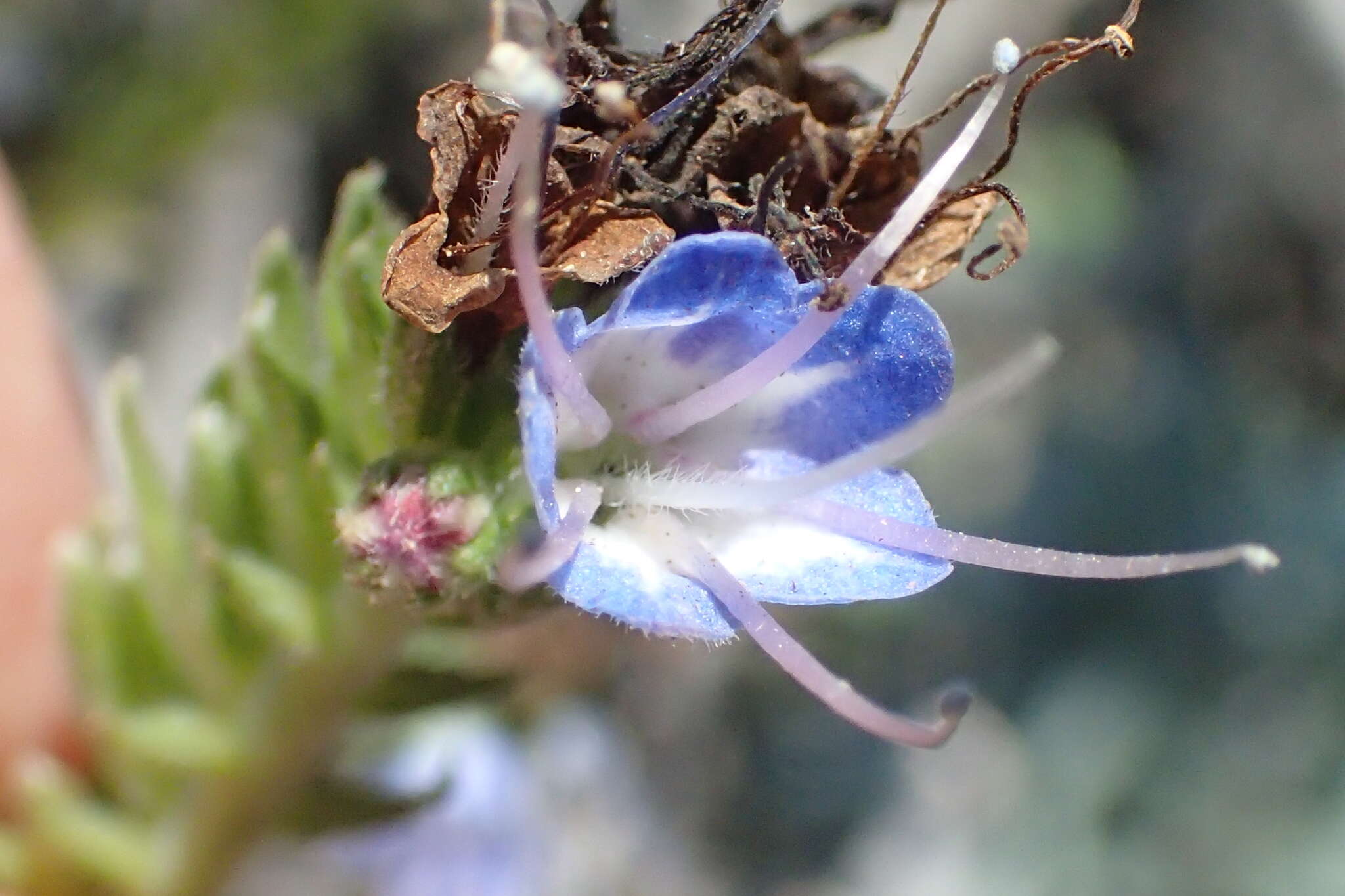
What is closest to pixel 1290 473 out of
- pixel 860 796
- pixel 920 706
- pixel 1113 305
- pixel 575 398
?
pixel 1113 305

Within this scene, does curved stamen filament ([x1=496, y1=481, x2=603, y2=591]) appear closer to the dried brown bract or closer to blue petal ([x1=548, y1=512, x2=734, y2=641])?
blue petal ([x1=548, y1=512, x2=734, y2=641])

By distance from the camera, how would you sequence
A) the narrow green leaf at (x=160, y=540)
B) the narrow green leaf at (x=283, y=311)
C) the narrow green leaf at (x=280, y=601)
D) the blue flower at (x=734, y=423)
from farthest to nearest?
the narrow green leaf at (x=160, y=540), the narrow green leaf at (x=280, y=601), the narrow green leaf at (x=283, y=311), the blue flower at (x=734, y=423)

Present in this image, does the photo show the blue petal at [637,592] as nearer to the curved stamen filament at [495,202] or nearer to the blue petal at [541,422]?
the blue petal at [541,422]

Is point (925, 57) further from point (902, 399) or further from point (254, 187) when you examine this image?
point (902, 399)

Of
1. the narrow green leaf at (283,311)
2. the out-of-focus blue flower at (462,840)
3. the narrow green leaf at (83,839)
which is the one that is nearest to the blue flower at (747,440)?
the narrow green leaf at (283,311)

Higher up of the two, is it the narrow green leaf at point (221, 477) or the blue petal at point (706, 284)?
the blue petal at point (706, 284)

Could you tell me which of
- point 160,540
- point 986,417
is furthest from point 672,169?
point 986,417
